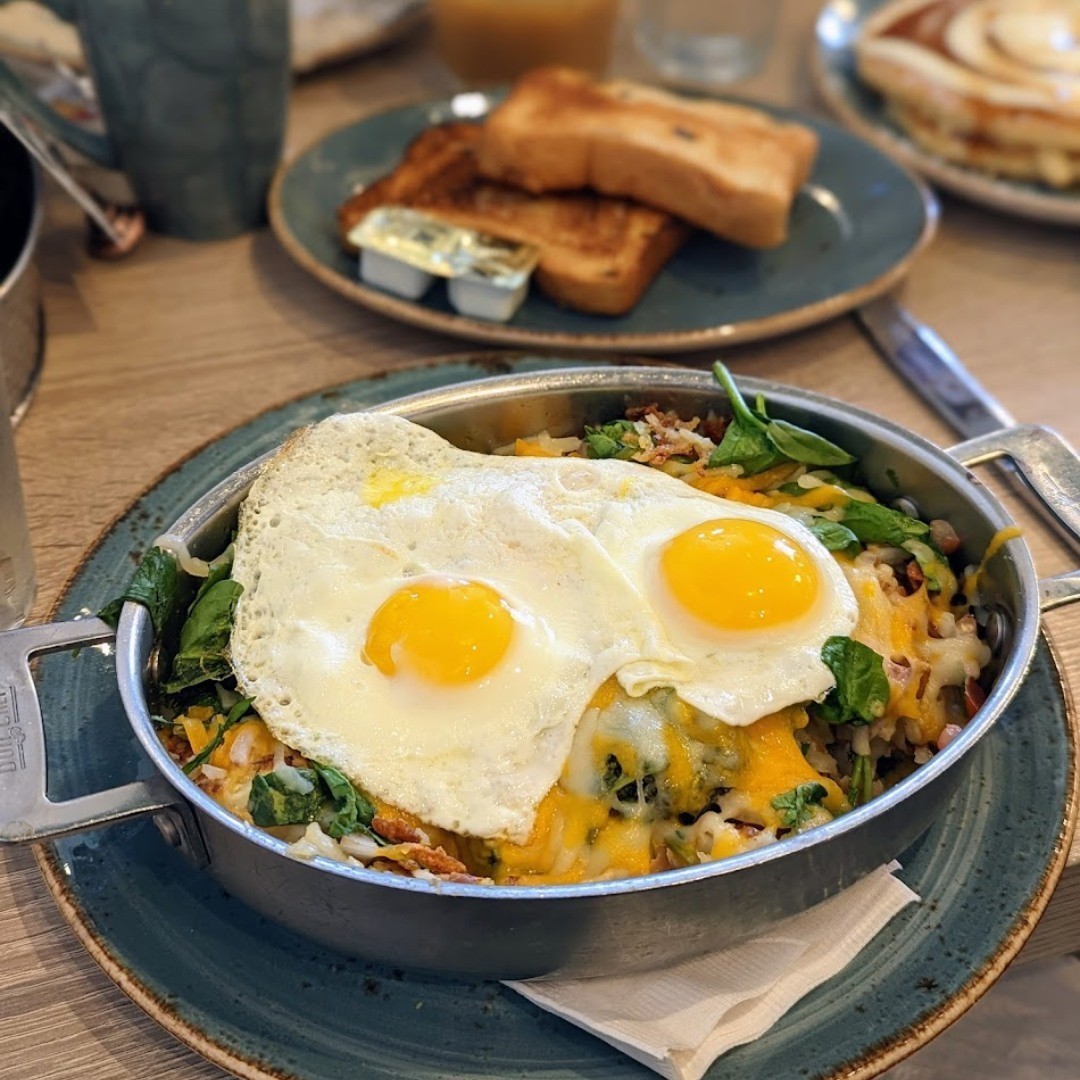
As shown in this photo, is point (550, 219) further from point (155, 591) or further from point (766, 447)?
point (155, 591)

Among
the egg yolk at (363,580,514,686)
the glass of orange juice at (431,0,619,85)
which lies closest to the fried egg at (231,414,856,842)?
the egg yolk at (363,580,514,686)

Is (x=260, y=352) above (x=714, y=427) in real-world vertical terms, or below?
below

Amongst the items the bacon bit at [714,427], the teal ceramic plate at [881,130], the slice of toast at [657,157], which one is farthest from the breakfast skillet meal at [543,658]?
the teal ceramic plate at [881,130]

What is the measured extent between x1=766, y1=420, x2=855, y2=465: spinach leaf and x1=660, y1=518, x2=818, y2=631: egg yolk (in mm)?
186

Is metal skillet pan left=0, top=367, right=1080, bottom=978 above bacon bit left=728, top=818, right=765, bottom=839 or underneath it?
above

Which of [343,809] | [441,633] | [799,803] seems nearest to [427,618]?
[441,633]

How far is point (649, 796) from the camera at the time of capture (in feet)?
3.68

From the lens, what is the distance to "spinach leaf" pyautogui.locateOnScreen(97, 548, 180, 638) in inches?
45.4

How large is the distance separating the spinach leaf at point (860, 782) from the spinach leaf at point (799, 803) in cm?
7

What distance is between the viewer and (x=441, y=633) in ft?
3.75

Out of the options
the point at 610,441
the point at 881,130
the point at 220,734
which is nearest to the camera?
the point at 220,734

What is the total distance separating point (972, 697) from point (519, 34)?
194 cm

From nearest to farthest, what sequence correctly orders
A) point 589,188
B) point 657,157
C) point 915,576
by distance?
point 915,576, point 657,157, point 589,188

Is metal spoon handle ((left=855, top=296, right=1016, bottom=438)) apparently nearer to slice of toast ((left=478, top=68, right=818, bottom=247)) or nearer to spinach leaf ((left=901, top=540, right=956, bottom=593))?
slice of toast ((left=478, top=68, right=818, bottom=247))
